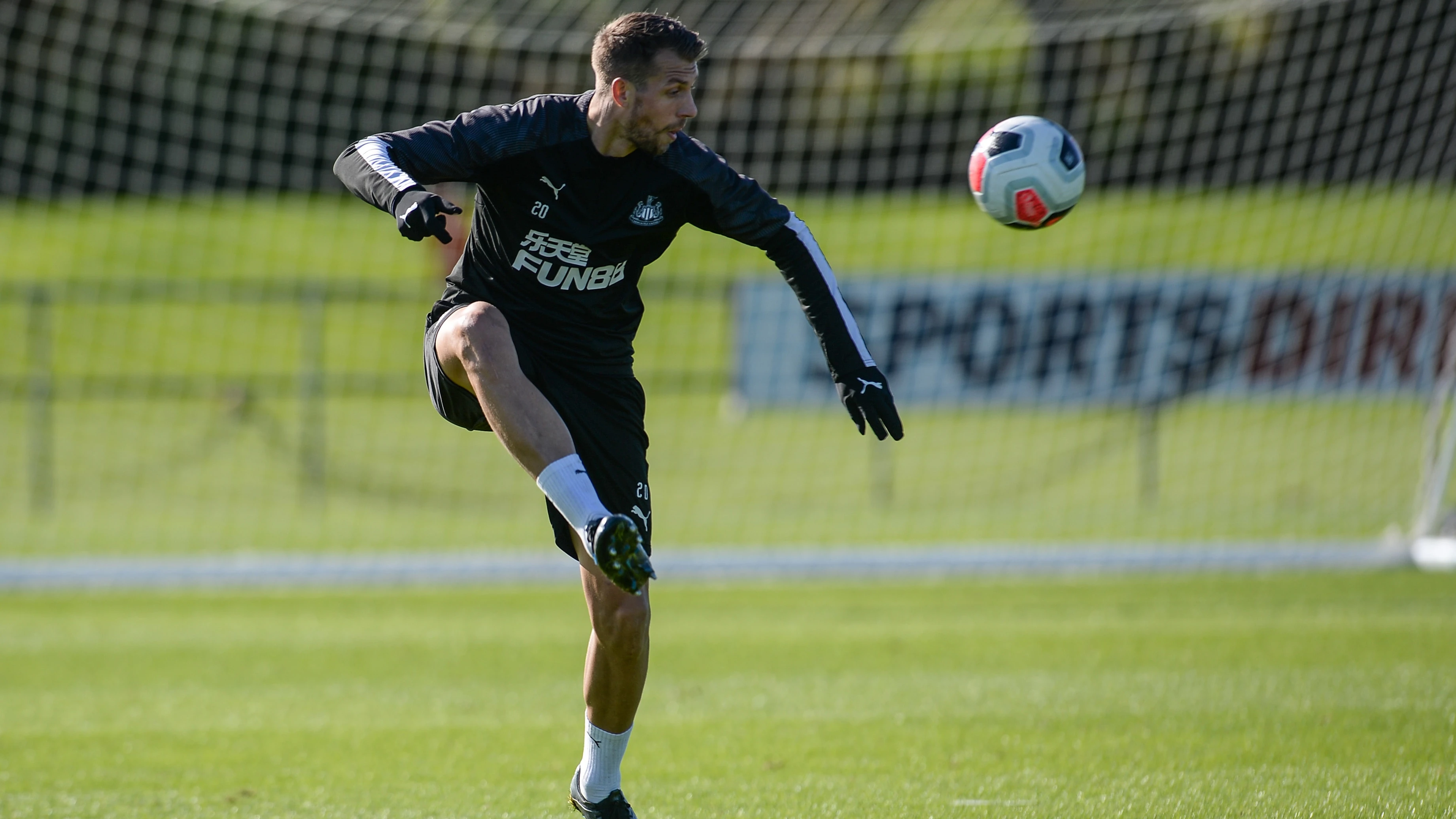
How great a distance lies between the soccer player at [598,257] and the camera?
419cm

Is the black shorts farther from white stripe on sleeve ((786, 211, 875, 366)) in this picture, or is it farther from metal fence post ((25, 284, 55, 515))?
metal fence post ((25, 284, 55, 515))

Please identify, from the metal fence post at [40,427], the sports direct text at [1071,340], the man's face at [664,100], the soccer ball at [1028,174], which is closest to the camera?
the man's face at [664,100]

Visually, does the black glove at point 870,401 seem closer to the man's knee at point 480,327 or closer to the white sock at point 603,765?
the man's knee at point 480,327

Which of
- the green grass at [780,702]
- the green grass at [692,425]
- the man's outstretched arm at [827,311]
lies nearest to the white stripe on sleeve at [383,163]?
the man's outstretched arm at [827,311]

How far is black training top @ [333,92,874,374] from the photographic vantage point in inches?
168

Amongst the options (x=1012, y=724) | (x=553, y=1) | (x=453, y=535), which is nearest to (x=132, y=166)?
(x=553, y=1)

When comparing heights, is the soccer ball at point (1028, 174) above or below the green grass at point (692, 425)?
above

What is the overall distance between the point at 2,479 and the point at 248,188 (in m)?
7.60

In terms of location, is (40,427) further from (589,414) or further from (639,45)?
(639,45)

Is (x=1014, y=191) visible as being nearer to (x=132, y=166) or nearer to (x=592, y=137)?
(x=592, y=137)

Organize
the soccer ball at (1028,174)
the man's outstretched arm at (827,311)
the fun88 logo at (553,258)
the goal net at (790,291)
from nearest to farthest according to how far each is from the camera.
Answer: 1. the fun88 logo at (553,258)
2. the man's outstretched arm at (827,311)
3. the soccer ball at (1028,174)
4. the goal net at (790,291)

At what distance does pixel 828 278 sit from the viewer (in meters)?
4.45

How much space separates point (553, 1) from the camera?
1498 cm

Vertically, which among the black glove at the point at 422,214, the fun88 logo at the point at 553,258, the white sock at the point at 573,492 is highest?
the black glove at the point at 422,214
